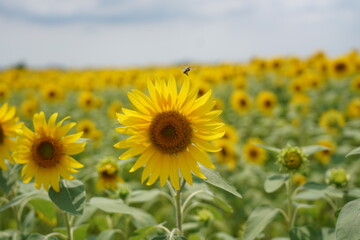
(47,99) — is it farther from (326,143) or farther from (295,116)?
(326,143)

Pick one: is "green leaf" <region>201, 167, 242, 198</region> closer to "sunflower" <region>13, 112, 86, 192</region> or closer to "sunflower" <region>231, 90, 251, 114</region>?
"sunflower" <region>13, 112, 86, 192</region>

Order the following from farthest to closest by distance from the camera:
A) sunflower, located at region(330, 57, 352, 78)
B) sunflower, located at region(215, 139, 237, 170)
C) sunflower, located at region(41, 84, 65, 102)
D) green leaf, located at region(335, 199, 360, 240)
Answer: sunflower, located at region(41, 84, 65, 102)
sunflower, located at region(330, 57, 352, 78)
sunflower, located at region(215, 139, 237, 170)
green leaf, located at region(335, 199, 360, 240)

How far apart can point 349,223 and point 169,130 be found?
93 cm

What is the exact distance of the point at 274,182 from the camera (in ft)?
7.45

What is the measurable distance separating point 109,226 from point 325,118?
425 cm

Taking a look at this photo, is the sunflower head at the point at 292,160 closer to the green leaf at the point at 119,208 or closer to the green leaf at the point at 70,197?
the green leaf at the point at 119,208

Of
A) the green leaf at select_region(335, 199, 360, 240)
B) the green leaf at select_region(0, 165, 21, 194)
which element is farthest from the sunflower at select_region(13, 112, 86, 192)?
the green leaf at select_region(335, 199, 360, 240)

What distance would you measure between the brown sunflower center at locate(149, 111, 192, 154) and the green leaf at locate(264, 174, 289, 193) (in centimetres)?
56

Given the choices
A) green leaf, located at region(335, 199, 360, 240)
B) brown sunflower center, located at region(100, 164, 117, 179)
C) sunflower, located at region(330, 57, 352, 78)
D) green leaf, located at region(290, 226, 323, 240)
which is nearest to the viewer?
green leaf, located at region(335, 199, 360, 240)

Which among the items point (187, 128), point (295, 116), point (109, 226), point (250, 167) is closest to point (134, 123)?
point (187, 128)

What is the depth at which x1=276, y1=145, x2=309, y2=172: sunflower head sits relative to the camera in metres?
2.40

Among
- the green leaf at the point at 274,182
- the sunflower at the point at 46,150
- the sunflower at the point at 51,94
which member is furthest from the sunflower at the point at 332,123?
the sunflower at the point at 51,94

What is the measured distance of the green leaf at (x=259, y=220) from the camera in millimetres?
2105

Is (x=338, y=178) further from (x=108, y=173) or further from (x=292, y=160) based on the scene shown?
(x=108, y=173)
